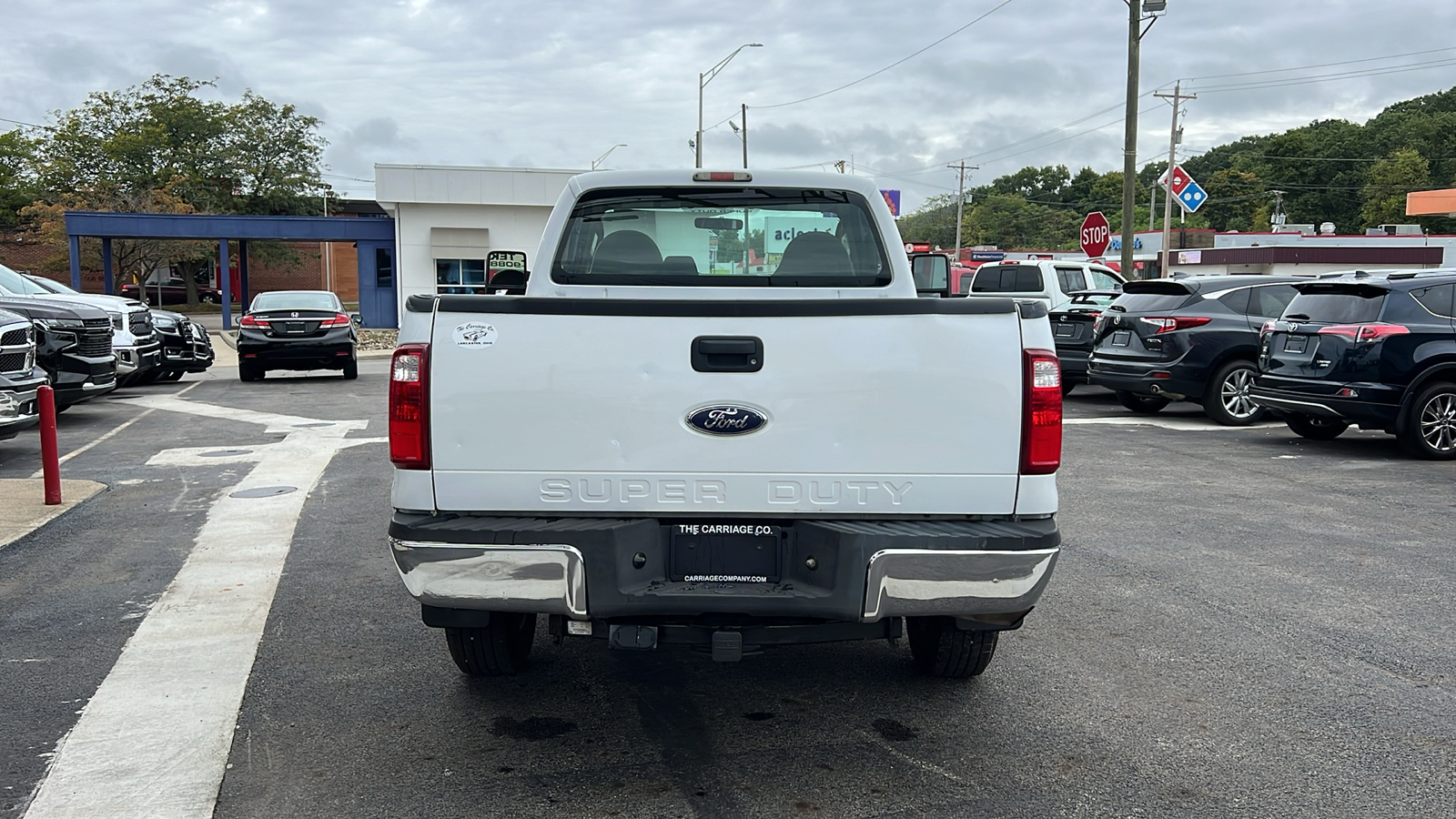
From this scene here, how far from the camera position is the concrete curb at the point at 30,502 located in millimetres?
7969

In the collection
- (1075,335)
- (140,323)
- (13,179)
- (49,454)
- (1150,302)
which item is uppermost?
(13,179)

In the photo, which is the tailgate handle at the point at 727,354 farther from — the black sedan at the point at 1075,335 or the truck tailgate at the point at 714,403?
the black sedan at the point at 1075,335

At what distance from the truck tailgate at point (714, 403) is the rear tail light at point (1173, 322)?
436 inches

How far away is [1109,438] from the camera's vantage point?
42.0ft

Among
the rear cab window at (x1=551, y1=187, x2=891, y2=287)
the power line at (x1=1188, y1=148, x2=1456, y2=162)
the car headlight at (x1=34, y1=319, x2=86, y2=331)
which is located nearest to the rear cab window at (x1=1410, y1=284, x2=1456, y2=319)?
the rear cab window at (x1=551, y1=187, x2=891, y2=287)

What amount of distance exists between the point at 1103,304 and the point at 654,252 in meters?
13.5

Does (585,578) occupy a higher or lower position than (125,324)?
lower

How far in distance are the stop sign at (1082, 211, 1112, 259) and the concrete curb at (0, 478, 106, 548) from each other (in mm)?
19705

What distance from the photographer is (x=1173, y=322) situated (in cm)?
1414

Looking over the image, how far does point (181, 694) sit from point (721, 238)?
290 cm

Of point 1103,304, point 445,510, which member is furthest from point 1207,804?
point 1103,304

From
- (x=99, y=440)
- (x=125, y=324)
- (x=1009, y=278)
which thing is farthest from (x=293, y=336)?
(x=1009, y=278)

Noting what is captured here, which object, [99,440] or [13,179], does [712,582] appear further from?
[13,179]

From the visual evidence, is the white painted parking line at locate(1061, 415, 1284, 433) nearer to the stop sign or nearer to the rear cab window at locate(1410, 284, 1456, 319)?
the rear cab window at locate(1410, 284, 1456, 319)
